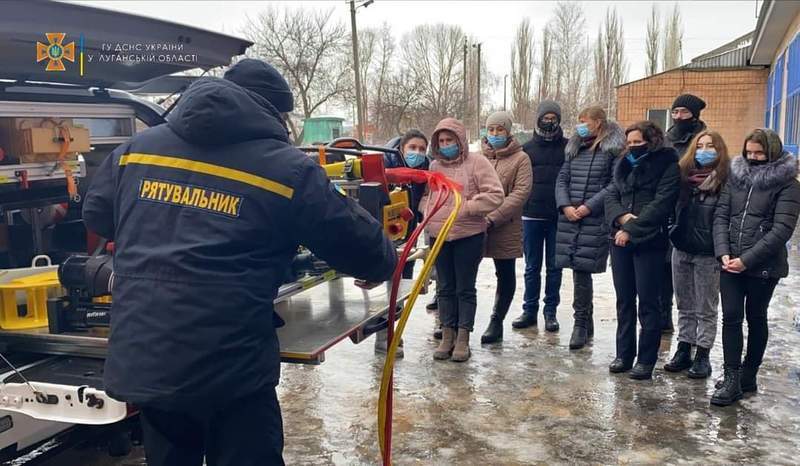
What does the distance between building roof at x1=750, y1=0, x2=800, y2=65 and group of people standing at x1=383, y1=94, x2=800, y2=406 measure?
9812 mm

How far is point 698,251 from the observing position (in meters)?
4.85

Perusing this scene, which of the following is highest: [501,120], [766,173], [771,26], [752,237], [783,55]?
[771,26]

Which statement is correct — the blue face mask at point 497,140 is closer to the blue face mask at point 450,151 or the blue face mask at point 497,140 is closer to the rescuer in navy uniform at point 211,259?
the blue face mask at point 450,151

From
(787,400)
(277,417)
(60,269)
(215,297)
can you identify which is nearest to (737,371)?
(787,400)

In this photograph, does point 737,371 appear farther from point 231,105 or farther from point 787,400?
point 231,105

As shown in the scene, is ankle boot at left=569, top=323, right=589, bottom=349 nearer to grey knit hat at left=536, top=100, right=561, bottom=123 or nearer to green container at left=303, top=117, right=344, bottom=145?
grey knit hat at left=536, top=100, right=561, bottom=123

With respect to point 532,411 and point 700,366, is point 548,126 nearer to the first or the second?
point 700,366

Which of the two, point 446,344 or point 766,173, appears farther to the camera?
point 446,344

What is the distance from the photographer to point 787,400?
4547 millimetres

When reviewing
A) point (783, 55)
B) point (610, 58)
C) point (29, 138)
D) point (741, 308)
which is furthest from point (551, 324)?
point (610, 58)

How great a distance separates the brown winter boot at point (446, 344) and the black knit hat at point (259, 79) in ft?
10.7

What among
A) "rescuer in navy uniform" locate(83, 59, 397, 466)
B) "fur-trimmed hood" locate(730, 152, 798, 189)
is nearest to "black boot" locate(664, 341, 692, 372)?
"fur-trimmed hood" locate(730, 152, 798, 189)

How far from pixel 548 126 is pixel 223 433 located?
13.9ft

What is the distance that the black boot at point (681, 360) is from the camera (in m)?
5.11
